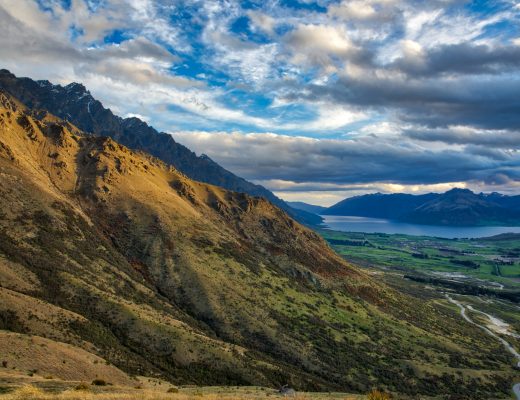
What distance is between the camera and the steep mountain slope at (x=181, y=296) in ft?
286

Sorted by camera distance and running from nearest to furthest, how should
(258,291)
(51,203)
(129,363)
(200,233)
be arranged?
(129,363) < (51,203) < (258,291) < (200,233)

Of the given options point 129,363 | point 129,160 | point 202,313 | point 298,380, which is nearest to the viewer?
point 129,363

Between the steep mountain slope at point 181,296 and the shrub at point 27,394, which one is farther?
the steep mountain slope at point 181,296

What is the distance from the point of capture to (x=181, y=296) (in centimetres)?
12362

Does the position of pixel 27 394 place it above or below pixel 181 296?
above

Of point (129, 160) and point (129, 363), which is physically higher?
point (129, 160)

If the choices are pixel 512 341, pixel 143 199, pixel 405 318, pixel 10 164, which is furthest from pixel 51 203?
pixel 512 341

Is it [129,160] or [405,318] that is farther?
[129,160]

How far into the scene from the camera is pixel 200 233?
162 m

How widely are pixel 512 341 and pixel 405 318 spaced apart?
4758 cm

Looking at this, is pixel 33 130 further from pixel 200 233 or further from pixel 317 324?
pixel 317 324

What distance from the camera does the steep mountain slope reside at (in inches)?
3435

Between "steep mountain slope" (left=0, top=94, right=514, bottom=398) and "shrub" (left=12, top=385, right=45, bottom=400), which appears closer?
"shrub" (left=12, top=385, right=45, bottom=400)

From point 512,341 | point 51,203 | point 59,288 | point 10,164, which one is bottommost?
point 512,341
